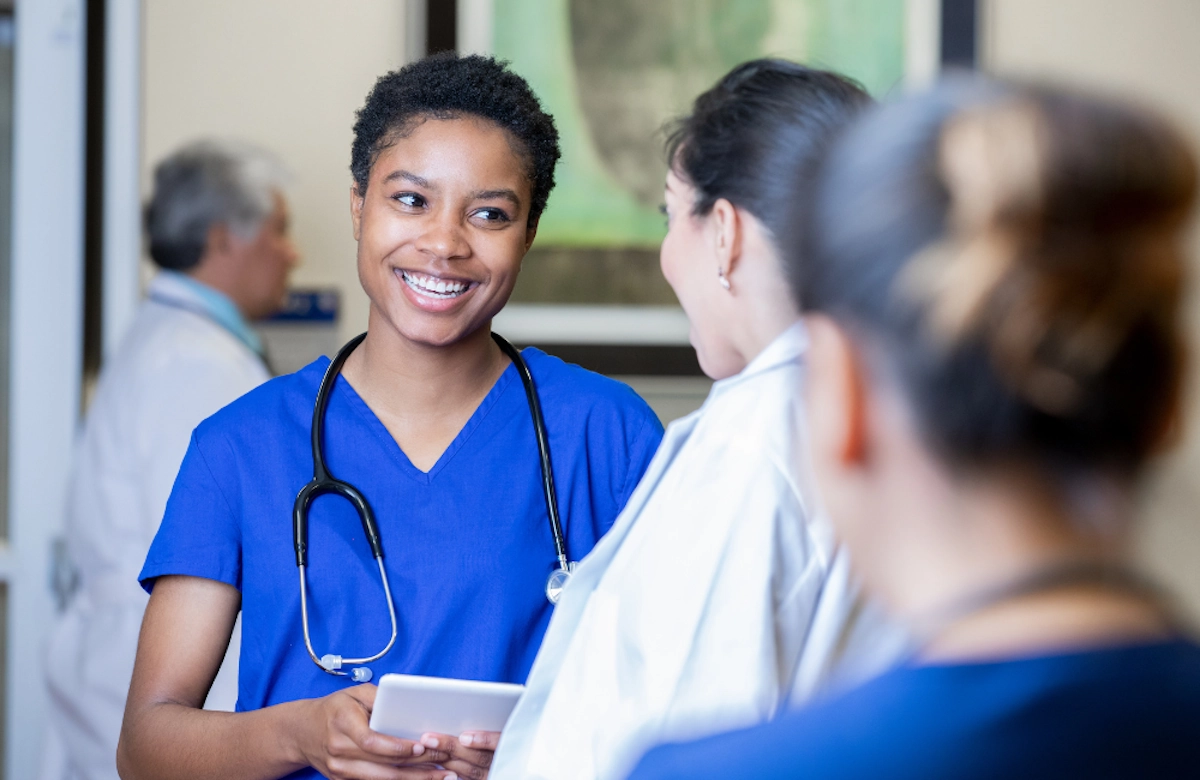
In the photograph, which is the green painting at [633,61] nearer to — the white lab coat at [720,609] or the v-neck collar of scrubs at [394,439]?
the v-neck collar of scrubs at [394,439]

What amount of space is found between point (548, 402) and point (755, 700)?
520mm

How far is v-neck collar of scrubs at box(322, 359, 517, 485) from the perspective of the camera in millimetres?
1210

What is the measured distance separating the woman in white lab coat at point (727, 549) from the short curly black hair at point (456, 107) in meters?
0.26

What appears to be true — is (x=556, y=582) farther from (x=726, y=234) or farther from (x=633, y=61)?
(x=633, y=61)

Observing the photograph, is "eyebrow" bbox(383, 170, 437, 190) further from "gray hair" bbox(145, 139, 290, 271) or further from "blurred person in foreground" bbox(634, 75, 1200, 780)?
"gray hair" bbox(145, 139, 290, 271)

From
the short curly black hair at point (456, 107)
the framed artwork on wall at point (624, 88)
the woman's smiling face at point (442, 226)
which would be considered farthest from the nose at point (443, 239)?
the framed artwork on wall at point (624, 88)

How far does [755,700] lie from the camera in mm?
824

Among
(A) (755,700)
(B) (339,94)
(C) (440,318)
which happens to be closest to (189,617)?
(C) (440,318)

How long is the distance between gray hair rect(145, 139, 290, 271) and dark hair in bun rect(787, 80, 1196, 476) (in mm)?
2109

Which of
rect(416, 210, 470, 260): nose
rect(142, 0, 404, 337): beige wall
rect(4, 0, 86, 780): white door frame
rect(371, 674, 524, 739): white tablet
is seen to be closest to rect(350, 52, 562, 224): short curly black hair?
rect(416, 210, 470, 260): nose

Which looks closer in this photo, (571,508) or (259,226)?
(571,508)

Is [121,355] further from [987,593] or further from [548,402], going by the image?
[987,593]

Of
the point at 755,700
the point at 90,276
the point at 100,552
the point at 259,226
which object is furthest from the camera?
the point at 90,276

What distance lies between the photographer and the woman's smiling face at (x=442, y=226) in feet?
3.89
